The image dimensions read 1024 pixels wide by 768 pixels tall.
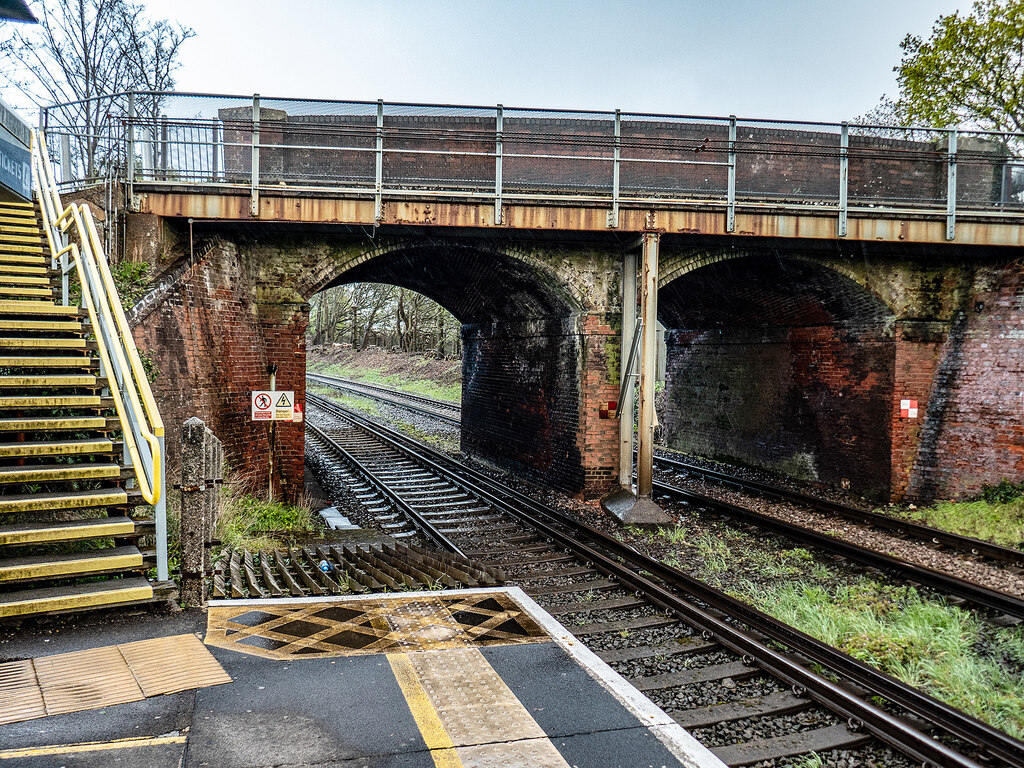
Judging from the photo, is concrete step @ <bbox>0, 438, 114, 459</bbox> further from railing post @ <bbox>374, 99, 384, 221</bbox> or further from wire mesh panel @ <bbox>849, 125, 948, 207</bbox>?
wire mesh panel @ <bbox>849, 125, 948, 207</bbox>

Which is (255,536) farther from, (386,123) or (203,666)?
(386,123)

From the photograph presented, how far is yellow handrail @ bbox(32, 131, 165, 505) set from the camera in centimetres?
436

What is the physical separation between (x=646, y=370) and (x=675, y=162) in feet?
11.4

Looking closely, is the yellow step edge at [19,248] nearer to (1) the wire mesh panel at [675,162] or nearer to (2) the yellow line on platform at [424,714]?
(2) the yellow line on platform at [424,714]

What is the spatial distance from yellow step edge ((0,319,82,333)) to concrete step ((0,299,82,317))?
10 centimetres

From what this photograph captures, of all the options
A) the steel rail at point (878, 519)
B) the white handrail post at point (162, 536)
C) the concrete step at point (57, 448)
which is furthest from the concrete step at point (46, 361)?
the steel rail at point (878, 519)

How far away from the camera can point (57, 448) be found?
5227 millimetres

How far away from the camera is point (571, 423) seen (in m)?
12.1

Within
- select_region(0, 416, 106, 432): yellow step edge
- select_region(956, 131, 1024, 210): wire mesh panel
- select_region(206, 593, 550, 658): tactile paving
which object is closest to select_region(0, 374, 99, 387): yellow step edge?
select_region(0, 416, 106, 432): yellow step edge

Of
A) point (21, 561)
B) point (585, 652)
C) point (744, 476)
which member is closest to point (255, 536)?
point (21, 561)

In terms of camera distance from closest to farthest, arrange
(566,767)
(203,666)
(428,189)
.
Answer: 1. (566,767)
2. (203,666)
3. (428,189)

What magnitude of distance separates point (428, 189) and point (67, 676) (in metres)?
8.62

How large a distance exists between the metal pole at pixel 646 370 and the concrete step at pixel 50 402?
25.8 ft

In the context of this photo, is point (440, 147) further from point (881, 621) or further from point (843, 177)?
point (881, 621)
